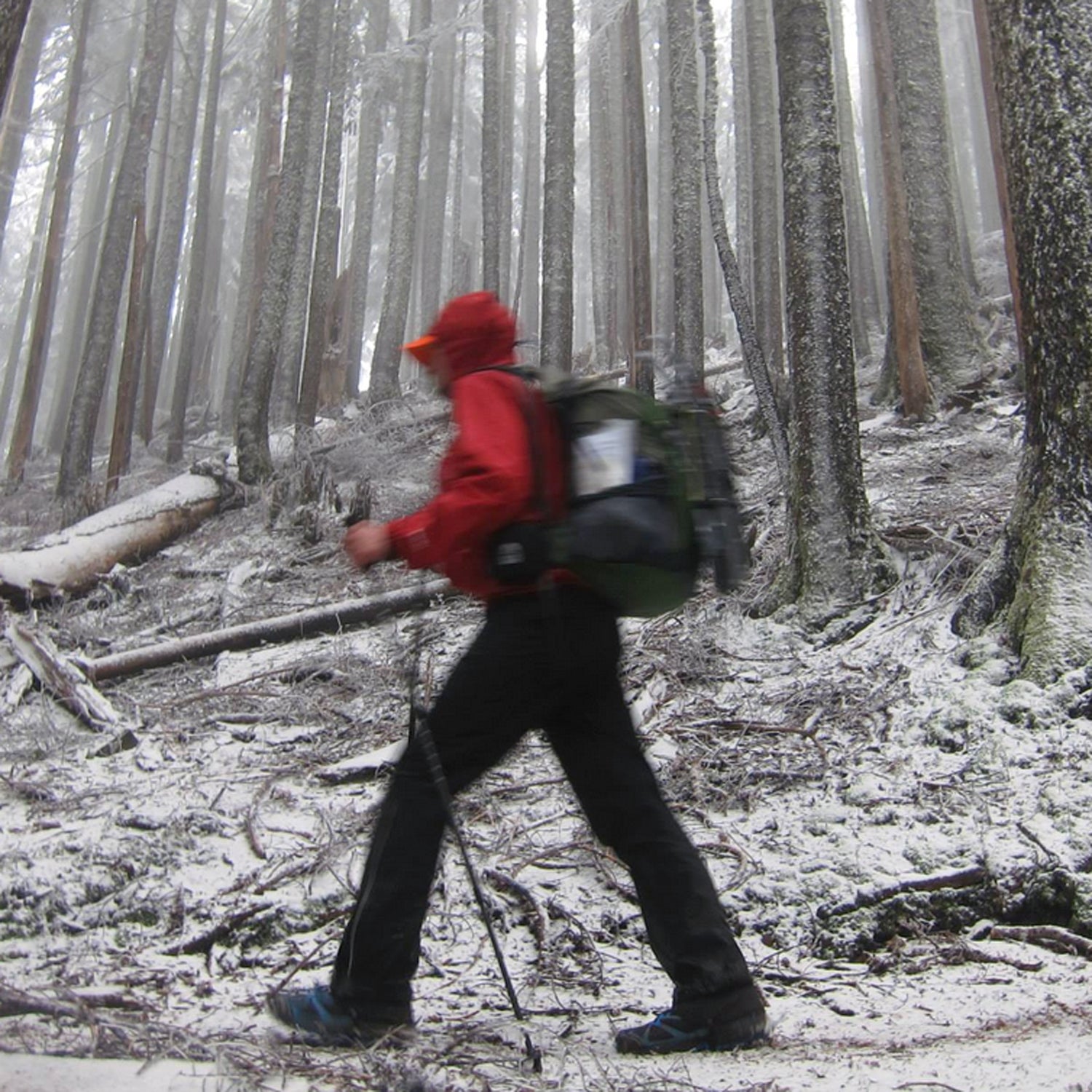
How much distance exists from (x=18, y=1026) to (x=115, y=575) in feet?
21.0

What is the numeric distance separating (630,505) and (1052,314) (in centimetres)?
279

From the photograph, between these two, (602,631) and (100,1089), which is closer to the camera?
(100,1089)

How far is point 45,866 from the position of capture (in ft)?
12.2

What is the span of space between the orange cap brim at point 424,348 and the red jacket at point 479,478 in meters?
0.04

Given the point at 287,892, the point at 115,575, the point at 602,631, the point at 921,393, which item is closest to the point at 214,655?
the point at 115,575

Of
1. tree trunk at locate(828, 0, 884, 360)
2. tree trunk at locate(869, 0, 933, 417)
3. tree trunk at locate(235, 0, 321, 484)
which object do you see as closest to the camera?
tree trunk at locate(869, 0, 933, 417)

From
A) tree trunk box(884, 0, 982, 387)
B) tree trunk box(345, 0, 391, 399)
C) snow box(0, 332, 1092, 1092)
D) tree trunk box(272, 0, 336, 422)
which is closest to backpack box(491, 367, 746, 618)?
snow box(0, 332, 1092, 1092)

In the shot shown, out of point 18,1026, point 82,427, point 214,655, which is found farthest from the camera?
point 82,427

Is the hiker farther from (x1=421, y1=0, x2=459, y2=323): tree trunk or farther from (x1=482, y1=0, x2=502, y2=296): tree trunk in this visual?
(x1=421, y1=0, x2=459, y2=323): tree trunk

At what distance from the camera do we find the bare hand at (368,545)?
2.40 metres

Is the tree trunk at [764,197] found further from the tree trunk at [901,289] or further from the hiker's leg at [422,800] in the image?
the hiker's leg at [422,800]

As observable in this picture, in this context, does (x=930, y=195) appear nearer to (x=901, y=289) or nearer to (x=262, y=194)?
(x=901, y=289)

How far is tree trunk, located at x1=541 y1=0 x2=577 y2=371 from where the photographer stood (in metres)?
11.8

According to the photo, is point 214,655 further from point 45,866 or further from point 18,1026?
point 18,1026
